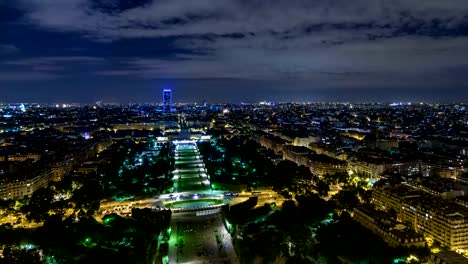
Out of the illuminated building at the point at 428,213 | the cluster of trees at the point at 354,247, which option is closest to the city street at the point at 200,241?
the cluster of trees at the point at 354,247

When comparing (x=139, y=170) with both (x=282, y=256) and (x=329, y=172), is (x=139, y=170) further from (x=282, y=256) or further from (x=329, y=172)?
(x=282, y=256)

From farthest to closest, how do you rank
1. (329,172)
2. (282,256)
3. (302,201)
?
(329,172)
(302,201)
(282,256)

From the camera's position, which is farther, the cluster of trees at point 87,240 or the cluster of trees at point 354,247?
the cluster of trees at point 87,240

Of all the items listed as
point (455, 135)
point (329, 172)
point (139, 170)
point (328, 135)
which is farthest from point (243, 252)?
point (455, 135)

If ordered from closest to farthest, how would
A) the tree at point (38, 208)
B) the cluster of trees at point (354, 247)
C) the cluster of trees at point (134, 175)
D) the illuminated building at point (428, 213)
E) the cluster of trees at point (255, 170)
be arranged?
the cluster of trees at point (354, 247)
the illuminated building at point (428, 213)
the tree at point (38, 208)
the cluster of trees at point (255, 170)
the cluster of trees at point (134, 175)

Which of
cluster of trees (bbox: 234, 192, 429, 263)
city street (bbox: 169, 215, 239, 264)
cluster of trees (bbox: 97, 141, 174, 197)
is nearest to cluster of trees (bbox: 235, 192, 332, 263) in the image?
cluster of trees (bbox: 234, 192, 429, 263)

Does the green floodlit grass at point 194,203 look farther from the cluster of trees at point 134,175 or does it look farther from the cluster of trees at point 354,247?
the cluster of trees at point 354,247

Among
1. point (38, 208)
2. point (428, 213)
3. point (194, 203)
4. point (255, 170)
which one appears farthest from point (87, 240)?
point (255, 170)

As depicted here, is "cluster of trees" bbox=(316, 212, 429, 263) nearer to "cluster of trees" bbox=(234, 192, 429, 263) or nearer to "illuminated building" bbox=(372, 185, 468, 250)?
"cluster of trees" bbox=(234, 192, 429, 263)
